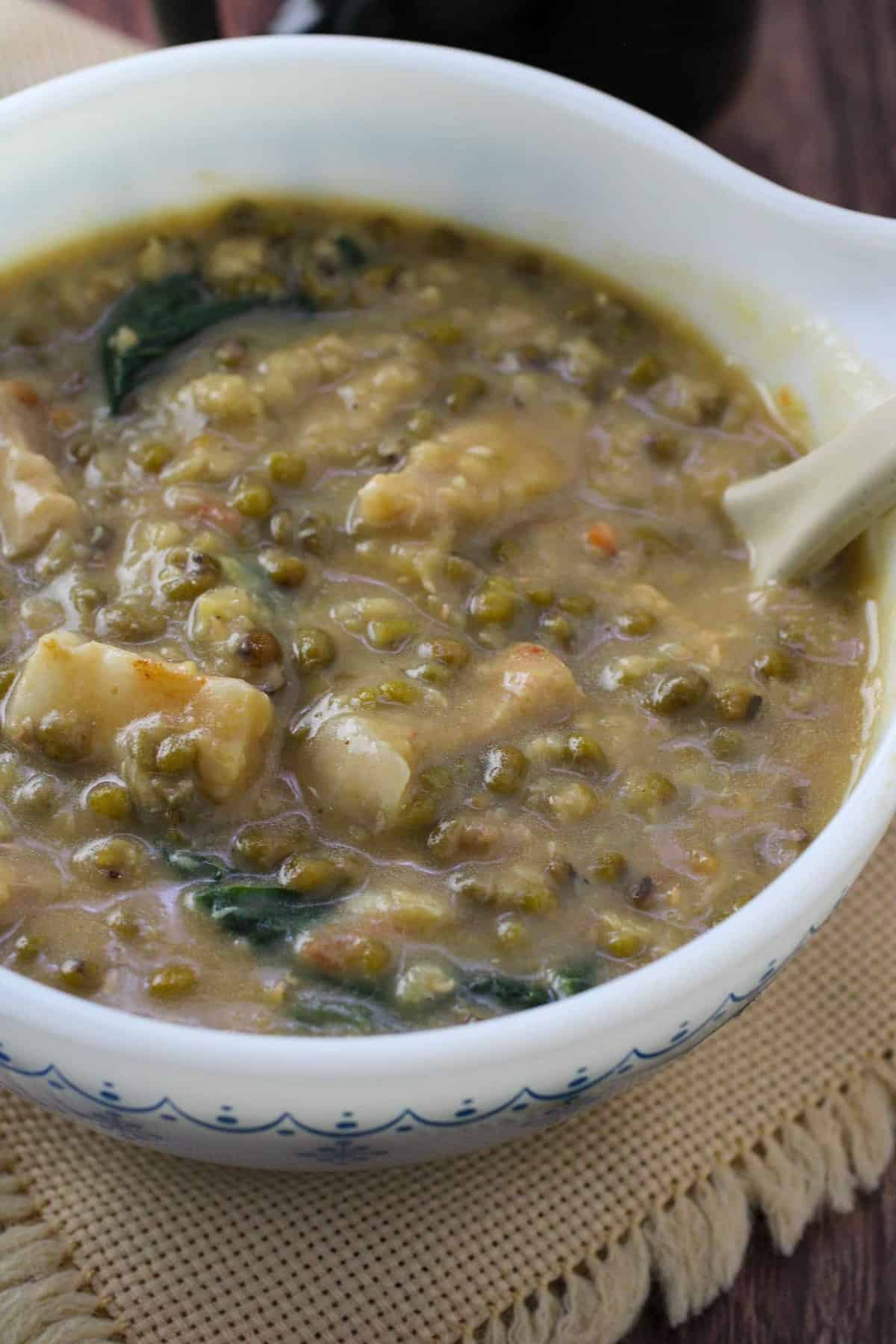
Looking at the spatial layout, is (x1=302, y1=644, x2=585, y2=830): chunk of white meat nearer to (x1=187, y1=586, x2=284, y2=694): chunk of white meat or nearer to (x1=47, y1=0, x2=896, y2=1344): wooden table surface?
(x1=187, y1=586, x2=284, y2=694): chunk of white meat

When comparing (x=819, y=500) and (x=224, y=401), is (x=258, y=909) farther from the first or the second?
(x=819, y=500)

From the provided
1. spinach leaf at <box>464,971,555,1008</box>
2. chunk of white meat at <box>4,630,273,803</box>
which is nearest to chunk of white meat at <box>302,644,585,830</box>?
chunk of white meat at <box>4,630,273,803</box>

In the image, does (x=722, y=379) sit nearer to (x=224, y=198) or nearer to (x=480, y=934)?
(x=224, y=198)

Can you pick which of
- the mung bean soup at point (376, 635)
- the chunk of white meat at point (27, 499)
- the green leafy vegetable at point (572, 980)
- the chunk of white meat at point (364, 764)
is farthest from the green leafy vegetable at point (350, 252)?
the green leafy vegetable at point (572, 980)

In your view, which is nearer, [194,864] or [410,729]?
[194,864]

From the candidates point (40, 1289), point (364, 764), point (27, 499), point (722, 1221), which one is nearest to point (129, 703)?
point (364, 764)
